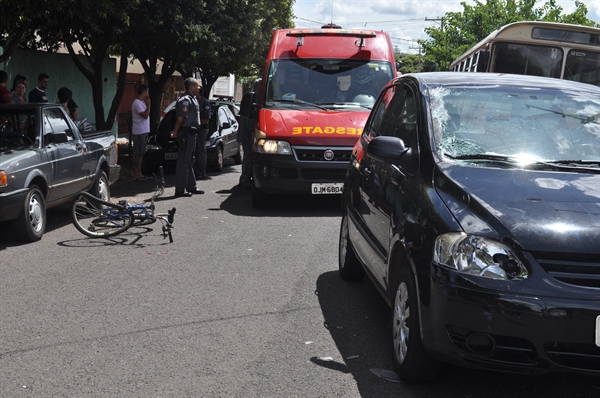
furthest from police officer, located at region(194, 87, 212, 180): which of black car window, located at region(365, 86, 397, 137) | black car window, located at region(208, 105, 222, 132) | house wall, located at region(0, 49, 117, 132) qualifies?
black car window, located at region(365, 86, 397, 137)

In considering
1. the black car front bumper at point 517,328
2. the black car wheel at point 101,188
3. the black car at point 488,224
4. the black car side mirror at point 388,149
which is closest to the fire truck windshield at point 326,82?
the black car wheel at point 101,188

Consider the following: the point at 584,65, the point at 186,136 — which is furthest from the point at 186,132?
the point at 584,65

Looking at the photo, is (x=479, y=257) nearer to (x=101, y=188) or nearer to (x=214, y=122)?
(x=101, y=188)

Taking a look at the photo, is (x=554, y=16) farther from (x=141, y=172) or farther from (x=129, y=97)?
(x=141, y=172)

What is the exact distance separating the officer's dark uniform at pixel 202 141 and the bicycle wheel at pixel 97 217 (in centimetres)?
522

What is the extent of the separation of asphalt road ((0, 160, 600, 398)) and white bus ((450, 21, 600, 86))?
653 centimetres

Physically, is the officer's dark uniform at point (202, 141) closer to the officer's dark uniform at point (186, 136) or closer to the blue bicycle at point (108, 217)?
the officer's dark uniform at point (186, 136)

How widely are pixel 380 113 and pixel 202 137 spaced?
343 inches

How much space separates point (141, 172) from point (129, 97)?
2026cm

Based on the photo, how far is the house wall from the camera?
→ 1880 cm

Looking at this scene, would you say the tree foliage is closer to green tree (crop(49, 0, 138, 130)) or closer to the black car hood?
green tree (crop(49, 0, 138, 130))

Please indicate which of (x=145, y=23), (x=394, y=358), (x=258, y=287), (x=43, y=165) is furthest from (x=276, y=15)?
(x=394, y=358)

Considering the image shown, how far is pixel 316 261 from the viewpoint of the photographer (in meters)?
7.96

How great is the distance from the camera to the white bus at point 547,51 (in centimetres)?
1398
